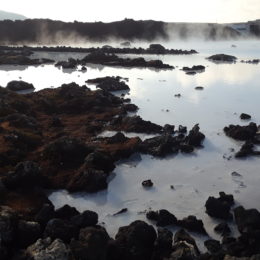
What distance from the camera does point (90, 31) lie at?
97312mm

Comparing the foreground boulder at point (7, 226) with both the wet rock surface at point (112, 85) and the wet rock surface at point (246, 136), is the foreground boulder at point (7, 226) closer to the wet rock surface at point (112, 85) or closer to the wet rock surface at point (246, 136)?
the wet rock surface at point (246, 136)

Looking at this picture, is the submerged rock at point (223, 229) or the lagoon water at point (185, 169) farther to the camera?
the lagoon water at point (185, 169)

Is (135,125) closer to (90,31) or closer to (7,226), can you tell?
(7,226)

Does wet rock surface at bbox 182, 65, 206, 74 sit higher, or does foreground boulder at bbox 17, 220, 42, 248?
wet rock surface at bbox 182, 65, 206, 74

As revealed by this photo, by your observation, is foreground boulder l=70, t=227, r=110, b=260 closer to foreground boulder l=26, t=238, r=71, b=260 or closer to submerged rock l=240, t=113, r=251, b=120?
foreground boulder l=26, t=238, r=71, b=260

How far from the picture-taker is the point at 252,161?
13938 millimetres

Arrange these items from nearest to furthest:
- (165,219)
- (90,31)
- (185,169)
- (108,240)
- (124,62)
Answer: (108,240) < (165,219) < (185,169) < (124,62) < (90,31)

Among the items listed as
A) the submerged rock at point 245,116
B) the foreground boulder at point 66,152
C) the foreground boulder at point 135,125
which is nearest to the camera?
the foreground boulder at point 66,152

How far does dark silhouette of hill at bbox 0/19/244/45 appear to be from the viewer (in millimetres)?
91812

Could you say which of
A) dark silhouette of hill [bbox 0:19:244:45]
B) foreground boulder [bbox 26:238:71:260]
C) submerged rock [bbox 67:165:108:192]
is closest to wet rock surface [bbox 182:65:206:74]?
submerged rock [bbox 67:165:108:192]

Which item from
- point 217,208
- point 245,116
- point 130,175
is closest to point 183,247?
point 217,208

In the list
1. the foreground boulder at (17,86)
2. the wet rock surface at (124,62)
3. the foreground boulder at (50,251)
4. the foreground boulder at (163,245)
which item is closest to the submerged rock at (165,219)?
the foreground boulder at (163,245)

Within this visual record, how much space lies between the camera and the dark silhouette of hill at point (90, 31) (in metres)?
91.8

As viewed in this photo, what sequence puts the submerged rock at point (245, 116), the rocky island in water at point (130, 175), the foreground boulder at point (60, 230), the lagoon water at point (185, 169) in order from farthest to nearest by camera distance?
the submerged rock at point (245, 116) → the lagoon water at point (185, 169) → the foreground boulder at point (60, 230) → the rocky island in water at point (130, 175)
